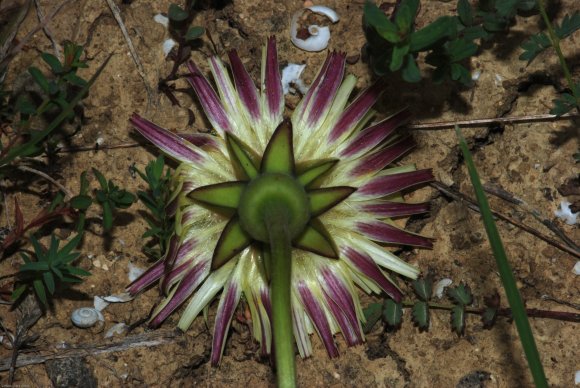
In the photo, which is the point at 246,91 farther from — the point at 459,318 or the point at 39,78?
the point at 459,318

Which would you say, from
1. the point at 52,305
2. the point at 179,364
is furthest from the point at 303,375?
the point at 52,305

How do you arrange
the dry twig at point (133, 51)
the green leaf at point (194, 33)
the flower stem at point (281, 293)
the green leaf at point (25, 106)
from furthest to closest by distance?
the dry twig at point (133, 51), the green leaf at point (194, 33), the green leaf at point (25, 106), the flower stem at point (281, 293)

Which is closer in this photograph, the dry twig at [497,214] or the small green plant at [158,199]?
the small green plant at [158,199]

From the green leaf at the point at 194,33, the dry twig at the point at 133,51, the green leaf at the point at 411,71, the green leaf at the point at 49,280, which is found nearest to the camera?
the green leaf at the point at 411,71

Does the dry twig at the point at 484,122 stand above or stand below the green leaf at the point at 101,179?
above

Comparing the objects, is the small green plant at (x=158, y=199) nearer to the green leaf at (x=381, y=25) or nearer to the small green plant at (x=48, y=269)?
the small green plant at (x=48, y=269)

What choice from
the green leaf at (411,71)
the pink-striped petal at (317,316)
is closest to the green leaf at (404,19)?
the green leaf at (411,71)
